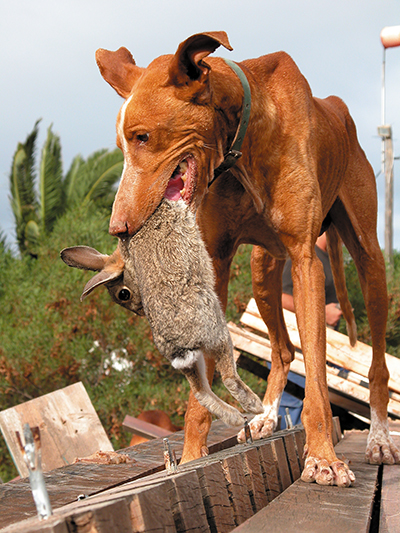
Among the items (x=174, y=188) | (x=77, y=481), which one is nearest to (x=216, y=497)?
(x=77, y=481)

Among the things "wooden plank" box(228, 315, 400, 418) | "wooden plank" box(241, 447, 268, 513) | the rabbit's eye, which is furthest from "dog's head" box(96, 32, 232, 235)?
"wooden plank" box(228, 315, 400, 418)

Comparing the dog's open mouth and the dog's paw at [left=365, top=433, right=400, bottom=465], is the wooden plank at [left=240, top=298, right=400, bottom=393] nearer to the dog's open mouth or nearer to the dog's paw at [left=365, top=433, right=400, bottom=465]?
the dog's paw at [left=365, top=433, right=400, bottom=465]

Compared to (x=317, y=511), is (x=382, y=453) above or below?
below

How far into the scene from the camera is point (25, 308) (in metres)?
10.3

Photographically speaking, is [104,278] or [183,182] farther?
[183,182]

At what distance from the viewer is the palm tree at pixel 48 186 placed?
16.0 metres

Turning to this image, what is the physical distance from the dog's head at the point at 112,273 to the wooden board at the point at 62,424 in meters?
2.42

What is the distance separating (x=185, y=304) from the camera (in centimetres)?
219

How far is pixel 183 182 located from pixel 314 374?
119 centimetres

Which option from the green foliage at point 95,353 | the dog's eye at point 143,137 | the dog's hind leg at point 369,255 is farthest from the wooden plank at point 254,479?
the green foliage at point 95,353

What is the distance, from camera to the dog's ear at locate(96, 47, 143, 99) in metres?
3.21

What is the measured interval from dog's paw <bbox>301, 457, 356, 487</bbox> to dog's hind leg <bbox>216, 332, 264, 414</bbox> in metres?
0.56

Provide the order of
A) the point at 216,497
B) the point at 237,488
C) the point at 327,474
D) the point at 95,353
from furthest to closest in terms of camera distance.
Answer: the point at 95,353 < the point at 327,474 < the point at 237,488 < the point at 216,497

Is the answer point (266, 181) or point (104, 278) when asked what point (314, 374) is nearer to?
point (266, 181)
